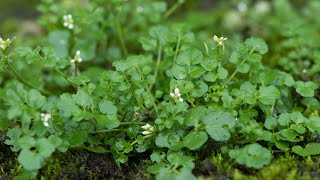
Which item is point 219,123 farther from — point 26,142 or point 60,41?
point 60,41

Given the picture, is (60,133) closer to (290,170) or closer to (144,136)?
(144,136)

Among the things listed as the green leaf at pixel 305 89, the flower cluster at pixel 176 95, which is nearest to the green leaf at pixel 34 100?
the flower cluster at pixel 176 95

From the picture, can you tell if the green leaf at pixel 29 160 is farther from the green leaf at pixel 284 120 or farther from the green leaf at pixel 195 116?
the green leaf at pixel 284 120

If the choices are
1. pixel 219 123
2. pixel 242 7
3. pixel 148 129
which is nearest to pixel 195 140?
pixel 219 123

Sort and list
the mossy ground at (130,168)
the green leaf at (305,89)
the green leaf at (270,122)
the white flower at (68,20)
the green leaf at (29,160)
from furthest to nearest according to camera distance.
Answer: the white flower at (68,20)
the green leaf at (305,89)
the green leaf at (270,122)
the mossy ground at (130,168)
the green leaf at (29,160)

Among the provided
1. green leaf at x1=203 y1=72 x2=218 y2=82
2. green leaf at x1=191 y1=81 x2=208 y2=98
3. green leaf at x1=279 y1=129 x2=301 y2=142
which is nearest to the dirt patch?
green leaf at x1=191 y1=81 x2=208 y2=98

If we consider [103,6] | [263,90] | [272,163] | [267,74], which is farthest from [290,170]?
[103,6]

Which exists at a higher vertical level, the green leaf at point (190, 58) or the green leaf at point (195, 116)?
the green leaf at point (190, 58)
